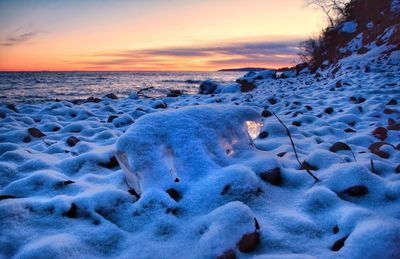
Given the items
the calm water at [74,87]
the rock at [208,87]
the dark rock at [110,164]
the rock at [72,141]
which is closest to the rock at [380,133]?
the dark rock at [110,164]

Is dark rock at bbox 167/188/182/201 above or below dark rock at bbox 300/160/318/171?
above

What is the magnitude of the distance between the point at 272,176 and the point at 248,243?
658 mm

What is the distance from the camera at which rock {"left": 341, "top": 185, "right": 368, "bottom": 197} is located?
1608 millimetres

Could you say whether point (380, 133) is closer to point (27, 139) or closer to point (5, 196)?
point (5, 196)

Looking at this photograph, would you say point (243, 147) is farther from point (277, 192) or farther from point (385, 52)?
point (385, 52)

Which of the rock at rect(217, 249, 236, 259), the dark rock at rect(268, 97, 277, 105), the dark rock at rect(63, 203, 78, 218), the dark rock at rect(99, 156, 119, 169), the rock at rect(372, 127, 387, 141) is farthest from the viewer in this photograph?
the dark rock at rect(268, 97, 277, 105)

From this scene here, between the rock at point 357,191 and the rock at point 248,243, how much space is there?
70cm

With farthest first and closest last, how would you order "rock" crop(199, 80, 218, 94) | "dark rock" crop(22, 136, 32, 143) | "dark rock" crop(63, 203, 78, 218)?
1. "rock" crop(199, 80, 218, 94)
2. "dark rock" crop(22, 136, 32, 143)
3. "dark rock" crop(63, 203, 78, 218)

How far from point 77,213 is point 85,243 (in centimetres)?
26

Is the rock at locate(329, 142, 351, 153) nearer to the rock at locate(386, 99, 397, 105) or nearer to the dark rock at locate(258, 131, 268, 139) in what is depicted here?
the dark rock at locate(258, 131, 268, 139)

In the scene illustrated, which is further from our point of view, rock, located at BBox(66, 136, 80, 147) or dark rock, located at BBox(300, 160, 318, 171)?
rock, located at BBox(66, 136, 80, 147)

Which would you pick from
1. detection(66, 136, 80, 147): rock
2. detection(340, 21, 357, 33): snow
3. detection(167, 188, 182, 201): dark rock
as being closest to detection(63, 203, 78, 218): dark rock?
detection(167, 188, 182, 201): dark rock

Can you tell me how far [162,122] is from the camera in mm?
1872

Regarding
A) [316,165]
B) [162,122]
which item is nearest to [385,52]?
[316,165]
